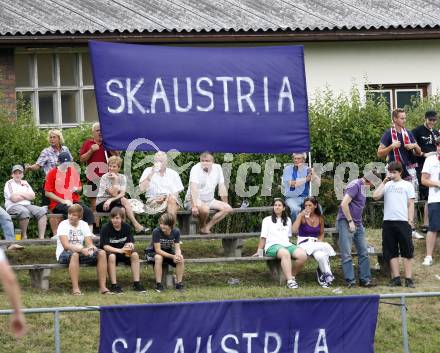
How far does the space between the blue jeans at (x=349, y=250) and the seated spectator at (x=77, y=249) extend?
10.5ft

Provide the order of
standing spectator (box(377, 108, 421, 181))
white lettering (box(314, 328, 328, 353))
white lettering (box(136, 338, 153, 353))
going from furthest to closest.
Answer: standing spectator (box(377, 108, 421, 181))
white lettering (box(314, 328, 328, 353))
white lettering (box(136, 338, 153, 353))

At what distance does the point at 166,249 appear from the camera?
51.8 feet

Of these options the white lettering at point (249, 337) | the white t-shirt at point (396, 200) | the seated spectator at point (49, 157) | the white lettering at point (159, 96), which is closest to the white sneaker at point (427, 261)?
the white t-shirt at point (396, 200)

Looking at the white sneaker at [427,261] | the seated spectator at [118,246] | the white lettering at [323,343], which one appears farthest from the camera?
the white sneaker at [427,261]

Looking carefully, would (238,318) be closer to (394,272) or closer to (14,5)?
(394,272)

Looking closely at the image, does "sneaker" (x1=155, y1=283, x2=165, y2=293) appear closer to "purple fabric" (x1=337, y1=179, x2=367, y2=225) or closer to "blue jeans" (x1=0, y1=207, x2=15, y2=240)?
"blue jeans" (x1=0, y1=207, x2=15, y2=240)

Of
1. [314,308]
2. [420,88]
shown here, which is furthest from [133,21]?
[314,308]

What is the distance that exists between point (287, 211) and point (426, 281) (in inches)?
81.3

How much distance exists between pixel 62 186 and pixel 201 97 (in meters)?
4.85

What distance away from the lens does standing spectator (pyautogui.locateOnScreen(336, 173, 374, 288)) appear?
1631 centimetres

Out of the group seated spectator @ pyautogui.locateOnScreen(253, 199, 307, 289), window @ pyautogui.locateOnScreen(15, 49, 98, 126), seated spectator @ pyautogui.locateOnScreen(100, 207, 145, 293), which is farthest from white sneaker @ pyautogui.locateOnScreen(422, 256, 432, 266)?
window @ pyautogui.locateOnScreen(15, 49, 98, 126)

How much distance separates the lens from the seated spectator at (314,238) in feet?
53.4

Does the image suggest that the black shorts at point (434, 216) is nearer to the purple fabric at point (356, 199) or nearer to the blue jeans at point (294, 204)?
the purple fabric at point (356, 199)

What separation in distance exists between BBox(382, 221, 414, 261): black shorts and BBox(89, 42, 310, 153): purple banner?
376 centimetres
